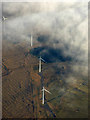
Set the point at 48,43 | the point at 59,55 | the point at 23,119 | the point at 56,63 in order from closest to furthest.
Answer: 1. the point at 23,119
2. the point at 56,63
3. the point at 59,55
4. the point at 48,43

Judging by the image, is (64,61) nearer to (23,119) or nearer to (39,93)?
(39,93)

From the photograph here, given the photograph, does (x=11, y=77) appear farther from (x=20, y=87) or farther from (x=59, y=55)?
(x=59, y=55)

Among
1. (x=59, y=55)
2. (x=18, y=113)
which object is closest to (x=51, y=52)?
(x=59, y=55)

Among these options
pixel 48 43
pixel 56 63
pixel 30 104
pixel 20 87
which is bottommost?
pixel 30 104

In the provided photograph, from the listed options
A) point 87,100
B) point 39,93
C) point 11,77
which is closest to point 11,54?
point 11,77

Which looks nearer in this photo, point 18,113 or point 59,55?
point 18,113

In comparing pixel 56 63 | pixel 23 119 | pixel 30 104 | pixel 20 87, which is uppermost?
pixel 56 63

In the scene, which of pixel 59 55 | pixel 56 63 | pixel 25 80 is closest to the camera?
pixel 25 80

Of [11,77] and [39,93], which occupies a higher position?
[11,77]

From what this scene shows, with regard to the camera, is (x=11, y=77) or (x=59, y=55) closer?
(x=11, y=77)
